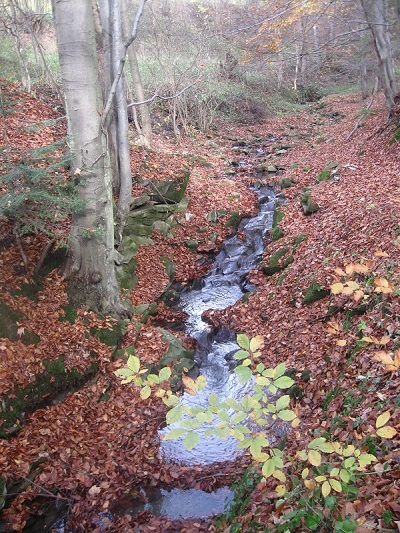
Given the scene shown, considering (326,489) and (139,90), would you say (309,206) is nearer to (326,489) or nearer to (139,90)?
(139,90)

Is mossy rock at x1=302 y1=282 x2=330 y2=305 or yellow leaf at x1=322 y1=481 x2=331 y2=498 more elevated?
yellow leaf at x1=322 y1=481 x2=331 y2=498

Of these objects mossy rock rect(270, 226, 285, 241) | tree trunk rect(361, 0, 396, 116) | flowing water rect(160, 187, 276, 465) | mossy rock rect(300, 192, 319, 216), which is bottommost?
flowing water rect(160, 187, 276, 465)

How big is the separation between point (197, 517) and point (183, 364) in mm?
2645

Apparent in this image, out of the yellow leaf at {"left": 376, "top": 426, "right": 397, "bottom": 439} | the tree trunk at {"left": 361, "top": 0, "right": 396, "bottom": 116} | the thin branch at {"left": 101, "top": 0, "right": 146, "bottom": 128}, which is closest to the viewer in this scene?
the yellow leaf at {"left": 376, "top": 426, "right": 397, "bottom": 439}

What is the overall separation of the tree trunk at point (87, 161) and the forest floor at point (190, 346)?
0.43m

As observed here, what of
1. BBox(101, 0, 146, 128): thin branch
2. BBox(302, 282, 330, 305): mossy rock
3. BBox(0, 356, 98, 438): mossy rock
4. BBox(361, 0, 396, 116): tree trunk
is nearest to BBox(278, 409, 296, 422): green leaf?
BBox(0, 356, 98, 438): mossy rock

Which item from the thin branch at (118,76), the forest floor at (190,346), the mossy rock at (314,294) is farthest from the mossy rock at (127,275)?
the mossy rock at (314,294)

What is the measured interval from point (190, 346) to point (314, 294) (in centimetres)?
253

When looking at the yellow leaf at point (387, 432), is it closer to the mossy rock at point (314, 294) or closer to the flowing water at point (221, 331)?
the flowing water at point (221, 331)

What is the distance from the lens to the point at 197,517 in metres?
4.40

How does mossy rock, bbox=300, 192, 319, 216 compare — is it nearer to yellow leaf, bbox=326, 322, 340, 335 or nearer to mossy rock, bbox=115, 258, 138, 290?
mossy rock, bbox=115, 258, 138, 290

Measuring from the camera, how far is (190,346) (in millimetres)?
7508

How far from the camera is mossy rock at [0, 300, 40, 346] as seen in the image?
5.41 m

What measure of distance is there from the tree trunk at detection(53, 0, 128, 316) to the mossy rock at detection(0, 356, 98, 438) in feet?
4.02
